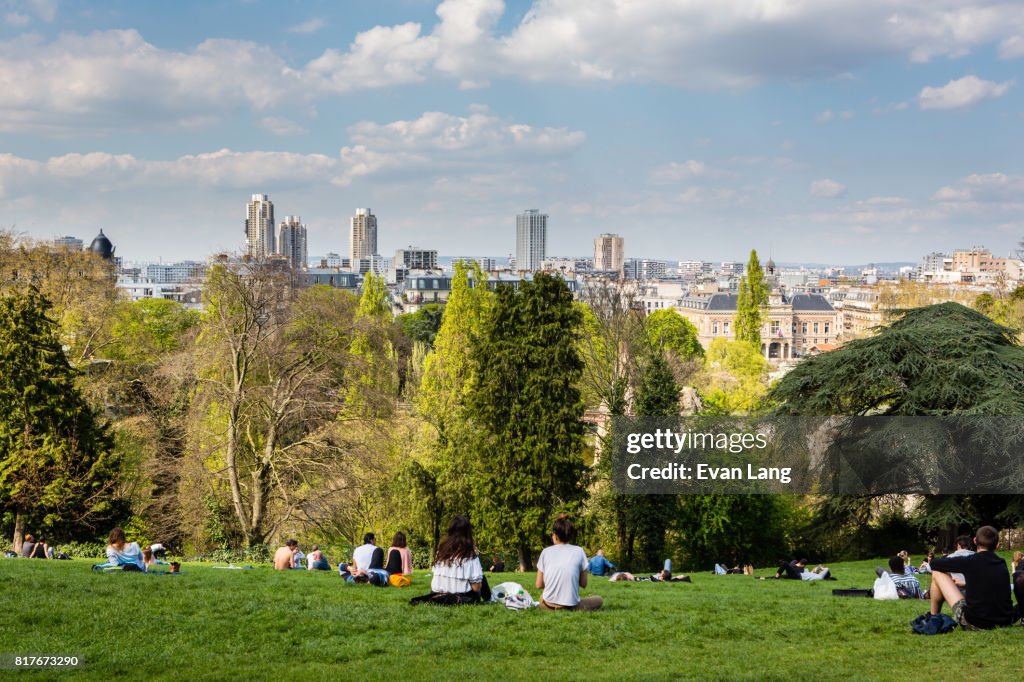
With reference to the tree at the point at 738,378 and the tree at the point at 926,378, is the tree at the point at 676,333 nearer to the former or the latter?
the tree at the point at 738,378

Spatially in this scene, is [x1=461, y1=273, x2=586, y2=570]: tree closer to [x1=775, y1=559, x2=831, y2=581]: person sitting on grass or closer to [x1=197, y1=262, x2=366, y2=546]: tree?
[x1=197, y1=262, x2=366, y2=546]: tree

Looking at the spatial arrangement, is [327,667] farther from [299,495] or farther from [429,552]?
[429,552]

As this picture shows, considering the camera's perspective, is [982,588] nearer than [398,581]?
Yes

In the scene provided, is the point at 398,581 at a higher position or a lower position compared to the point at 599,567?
higher

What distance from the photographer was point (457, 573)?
1095 centimetres

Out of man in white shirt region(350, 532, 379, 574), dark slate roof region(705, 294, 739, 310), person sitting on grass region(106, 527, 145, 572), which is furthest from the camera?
dark slate roof region(705, 294, 739, 310)

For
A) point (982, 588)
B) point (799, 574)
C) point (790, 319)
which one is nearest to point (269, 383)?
point (799, 574)

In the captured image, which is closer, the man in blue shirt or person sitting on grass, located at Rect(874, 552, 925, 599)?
person sitting on grass, located at Rect(874, 552, 925, 599)

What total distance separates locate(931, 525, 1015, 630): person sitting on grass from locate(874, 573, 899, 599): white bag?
10.3ft

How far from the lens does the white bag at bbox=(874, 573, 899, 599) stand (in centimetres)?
1330

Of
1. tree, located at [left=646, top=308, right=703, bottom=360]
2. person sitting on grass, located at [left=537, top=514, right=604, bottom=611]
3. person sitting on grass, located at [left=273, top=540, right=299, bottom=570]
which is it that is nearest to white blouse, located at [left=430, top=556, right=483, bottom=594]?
person sitting on grass, located at [left=537, top=514, right=604, bottom=611]

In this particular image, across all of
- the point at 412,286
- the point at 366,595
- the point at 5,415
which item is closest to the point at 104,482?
the point at 5,415
